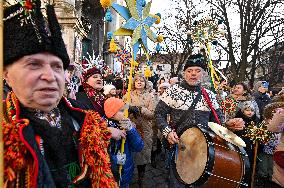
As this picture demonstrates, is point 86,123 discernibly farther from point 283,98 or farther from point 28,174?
point 283,98

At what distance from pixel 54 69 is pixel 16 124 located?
1.01 feet

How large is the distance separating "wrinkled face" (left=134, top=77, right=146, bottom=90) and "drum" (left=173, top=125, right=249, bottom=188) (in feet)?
7.82

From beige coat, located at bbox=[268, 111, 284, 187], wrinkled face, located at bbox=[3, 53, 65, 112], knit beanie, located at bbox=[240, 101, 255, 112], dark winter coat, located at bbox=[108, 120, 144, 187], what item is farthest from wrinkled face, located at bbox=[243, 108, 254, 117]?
wrinkled face, located at bbox=[3, 53, 65, 112]

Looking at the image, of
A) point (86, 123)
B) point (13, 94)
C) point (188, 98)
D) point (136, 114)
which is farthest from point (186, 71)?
point (13, 94)

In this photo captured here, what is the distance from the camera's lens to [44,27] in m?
1.55

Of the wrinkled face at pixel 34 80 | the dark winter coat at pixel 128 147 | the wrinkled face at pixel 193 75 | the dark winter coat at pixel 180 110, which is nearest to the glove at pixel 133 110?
the dark winter coat at pixel 180 110

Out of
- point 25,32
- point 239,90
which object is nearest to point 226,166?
point 25,32

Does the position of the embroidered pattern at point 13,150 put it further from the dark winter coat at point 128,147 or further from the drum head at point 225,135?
the drum head at point 225,135

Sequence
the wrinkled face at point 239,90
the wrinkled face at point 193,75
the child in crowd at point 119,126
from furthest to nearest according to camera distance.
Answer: the wrinkled face at point 239,90 < the wrinkled face at point 193,75 < the child in crowd at point 119,126

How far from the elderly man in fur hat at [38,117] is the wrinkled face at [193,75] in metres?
2.63

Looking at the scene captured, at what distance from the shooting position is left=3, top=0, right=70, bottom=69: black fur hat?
148 cm

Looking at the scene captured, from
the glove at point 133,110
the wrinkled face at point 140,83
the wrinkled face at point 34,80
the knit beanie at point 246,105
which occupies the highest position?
the wrinkled face at point 34,80

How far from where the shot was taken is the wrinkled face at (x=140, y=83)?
5.97 metres

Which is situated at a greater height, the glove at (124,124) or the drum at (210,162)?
the glove at (124,124)
